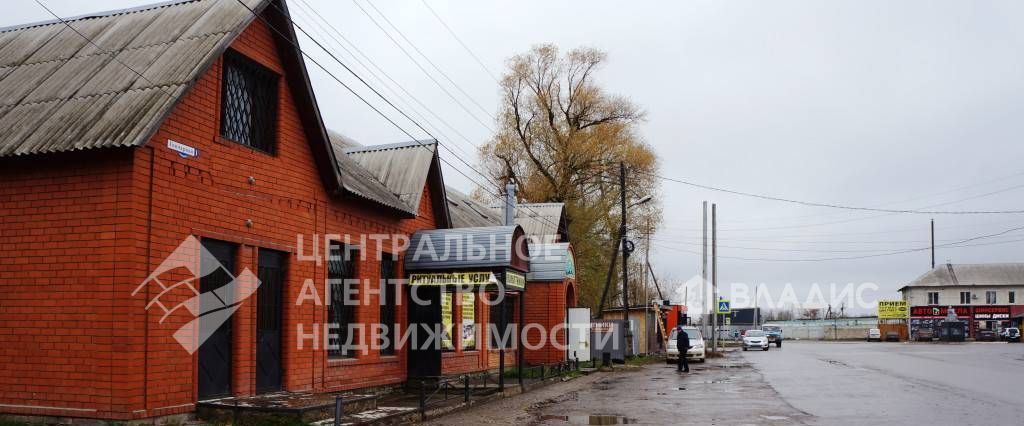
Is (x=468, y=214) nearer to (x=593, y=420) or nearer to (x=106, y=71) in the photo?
(x=593, y=420)

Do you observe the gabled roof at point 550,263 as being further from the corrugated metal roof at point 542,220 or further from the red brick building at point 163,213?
the red brick building at point 163,213

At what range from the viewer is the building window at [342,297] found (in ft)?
52.5

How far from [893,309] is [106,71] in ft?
296

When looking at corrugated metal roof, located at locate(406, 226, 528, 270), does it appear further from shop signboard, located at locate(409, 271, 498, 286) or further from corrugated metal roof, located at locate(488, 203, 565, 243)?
corrugated metal roof, located at locate(488, 203, 565, 243)

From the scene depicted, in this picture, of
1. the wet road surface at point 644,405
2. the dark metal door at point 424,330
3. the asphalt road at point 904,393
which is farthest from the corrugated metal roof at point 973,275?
the dark metal door at point 424,330

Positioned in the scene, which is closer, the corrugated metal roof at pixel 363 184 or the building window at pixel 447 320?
the corrugated metal roof at pixel 363 184

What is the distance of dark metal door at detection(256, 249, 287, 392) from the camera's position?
44.1 ft

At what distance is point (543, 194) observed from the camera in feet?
144

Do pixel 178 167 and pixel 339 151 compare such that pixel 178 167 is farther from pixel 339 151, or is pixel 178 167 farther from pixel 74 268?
pixel 339 151

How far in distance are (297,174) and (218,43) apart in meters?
3.20

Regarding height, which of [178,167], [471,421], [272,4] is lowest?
[471,421]

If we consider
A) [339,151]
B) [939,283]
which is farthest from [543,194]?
[939,283]

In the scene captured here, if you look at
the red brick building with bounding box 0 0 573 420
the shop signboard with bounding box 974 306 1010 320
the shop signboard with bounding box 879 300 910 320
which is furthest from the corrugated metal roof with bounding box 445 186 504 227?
the shop signboard with bounding box 974 306 1010 320

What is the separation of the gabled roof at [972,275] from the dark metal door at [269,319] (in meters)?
87.5
